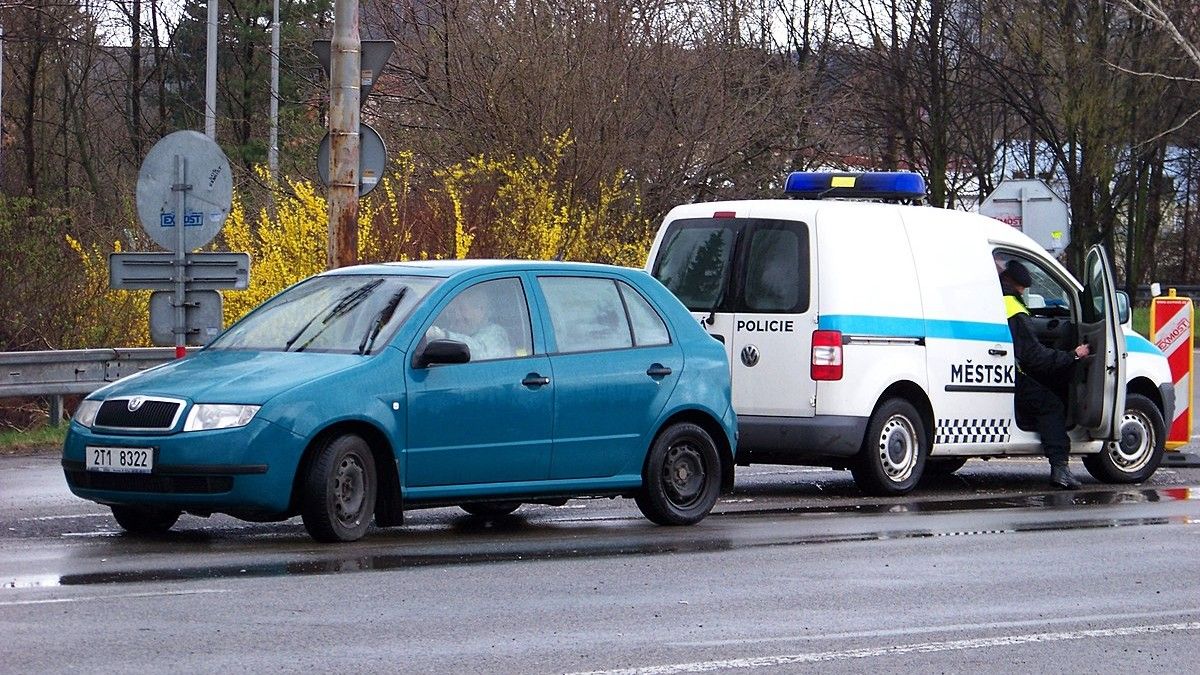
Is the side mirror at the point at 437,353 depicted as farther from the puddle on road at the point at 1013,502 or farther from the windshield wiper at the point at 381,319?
the puddle on road at the point at 1013,502

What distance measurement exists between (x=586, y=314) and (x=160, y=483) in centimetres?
277

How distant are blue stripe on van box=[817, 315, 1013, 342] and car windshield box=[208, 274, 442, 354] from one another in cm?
368

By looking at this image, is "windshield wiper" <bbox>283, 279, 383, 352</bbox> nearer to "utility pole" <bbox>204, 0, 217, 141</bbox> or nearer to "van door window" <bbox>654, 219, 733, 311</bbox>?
"van door window" <bbox>654, 219, 733, 311</bbox>

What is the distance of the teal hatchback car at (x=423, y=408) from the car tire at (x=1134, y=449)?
454cm

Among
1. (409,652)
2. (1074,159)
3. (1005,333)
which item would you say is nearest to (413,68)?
(1005,333)

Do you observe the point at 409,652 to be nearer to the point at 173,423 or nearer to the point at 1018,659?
the point at 1018,659

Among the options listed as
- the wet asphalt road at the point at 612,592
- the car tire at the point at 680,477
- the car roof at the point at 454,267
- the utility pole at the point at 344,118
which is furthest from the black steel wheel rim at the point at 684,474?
the utility pole at the point at 344,118

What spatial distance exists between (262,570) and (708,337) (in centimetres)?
390

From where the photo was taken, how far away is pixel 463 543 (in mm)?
11062

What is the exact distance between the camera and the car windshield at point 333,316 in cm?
1102

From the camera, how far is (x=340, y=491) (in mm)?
10547

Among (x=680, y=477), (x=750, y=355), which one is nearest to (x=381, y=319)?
(x=680, y=477)

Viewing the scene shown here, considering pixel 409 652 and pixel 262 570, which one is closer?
pixel 409 652

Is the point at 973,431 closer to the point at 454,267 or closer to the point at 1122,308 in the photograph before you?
the point at 1122,308
